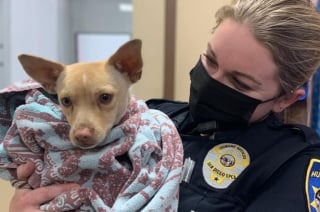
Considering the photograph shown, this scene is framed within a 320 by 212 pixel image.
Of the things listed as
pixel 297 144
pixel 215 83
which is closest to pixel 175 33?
pixel 215 83

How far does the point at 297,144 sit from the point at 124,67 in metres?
0.44

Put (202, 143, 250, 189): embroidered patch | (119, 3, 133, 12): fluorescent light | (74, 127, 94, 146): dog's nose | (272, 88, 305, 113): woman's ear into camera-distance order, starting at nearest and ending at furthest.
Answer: (74, 127, 94, 146): dog's nose < (202, 143, 250, 189): embroidered patch < (272, 88, 305, 113): woman's ear < (119, 3, 133, 12): fluorescent light

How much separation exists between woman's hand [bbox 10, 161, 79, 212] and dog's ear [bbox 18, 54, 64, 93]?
187 mm

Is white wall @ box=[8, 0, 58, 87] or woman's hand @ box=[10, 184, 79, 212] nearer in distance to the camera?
woman's hand @ box=[10, 184, 79, 212]

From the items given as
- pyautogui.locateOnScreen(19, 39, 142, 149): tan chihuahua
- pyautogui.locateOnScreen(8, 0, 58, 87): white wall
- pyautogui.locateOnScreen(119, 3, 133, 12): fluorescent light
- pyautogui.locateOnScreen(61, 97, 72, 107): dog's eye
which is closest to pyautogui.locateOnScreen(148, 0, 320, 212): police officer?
pyautogui.locateOnScreen(19, 39, 142, 149): tan chihuahua

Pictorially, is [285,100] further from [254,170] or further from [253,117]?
[254,170]

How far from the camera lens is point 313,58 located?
1.10m

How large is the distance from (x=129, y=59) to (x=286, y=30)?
38 centimetres

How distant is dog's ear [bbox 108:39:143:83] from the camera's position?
0.96 meters

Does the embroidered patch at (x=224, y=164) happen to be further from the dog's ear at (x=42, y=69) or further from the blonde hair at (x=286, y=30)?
the dog's ear at (x=42, y=69)

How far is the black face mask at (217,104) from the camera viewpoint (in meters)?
1.10

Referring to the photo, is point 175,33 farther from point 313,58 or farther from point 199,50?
point 313,58

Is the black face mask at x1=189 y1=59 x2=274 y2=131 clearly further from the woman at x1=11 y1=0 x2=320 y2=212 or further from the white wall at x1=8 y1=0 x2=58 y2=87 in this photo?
the white wall at x1=8 y1=0 x2=58 y2=87

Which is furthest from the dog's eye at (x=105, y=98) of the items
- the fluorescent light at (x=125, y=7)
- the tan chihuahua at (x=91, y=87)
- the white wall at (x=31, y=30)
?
the fluorescent light at (x=125, y=7)
